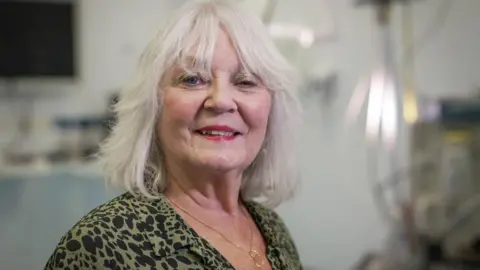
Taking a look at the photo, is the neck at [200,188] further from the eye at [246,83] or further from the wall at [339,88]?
the wall at [339,88]

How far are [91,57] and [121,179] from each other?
58.6 inches

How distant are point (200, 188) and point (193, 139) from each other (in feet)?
0.35

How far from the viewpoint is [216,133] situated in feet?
3.23

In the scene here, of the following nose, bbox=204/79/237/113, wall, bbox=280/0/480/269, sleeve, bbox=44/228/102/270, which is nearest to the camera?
sleeve, bbox=44/228/102/270

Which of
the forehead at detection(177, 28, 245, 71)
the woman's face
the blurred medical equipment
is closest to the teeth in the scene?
the woman's face

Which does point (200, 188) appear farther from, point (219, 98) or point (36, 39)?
point (36, 39)

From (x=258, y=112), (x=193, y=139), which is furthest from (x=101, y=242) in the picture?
(x=258, y=112)

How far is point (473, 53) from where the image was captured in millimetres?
2361

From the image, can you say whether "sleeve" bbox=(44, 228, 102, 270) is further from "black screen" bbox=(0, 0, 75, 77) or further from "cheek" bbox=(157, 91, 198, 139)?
"black screen" bbox=(0, 0, 75, 77)

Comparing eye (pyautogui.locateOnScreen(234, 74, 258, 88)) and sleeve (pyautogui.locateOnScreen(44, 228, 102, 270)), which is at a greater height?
eye (pyautogui.locateOnScreen(234, 74, 258, 88))

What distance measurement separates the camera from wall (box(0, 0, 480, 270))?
7.79ft

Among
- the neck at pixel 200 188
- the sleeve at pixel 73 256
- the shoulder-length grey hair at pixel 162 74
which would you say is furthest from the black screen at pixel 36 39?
the sleeve at pixel 73 256

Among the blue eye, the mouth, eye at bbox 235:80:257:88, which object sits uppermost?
the blue eye

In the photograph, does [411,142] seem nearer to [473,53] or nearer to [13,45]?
[473,53]
